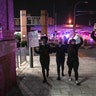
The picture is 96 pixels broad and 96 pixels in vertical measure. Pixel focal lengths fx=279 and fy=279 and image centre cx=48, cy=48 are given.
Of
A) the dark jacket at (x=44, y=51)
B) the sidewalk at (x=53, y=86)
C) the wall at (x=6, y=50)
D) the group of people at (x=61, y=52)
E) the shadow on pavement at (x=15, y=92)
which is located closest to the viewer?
the wall at (x=6, y=50)

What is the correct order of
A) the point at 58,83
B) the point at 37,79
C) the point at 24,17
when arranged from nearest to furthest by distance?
the point at 58,83 → the point at 37,79 → the point at 24,17

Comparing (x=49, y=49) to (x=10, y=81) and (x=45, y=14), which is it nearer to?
(x=10, y=81)

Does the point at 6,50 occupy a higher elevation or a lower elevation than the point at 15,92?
higher

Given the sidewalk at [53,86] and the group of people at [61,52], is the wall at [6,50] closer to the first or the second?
the sidewalk at [53,86]

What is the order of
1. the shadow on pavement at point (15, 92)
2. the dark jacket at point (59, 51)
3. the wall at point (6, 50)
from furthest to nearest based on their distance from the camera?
the dark jacket at point (59, 51) < the shadow on pavement at point (15, 92) < the wall at point (6, 50)

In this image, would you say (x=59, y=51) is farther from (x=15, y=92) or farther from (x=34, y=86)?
(x=15, y=92)

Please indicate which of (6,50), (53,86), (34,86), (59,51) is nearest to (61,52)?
(59,51)

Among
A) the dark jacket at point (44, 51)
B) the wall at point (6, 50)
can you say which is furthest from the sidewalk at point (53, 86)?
the dark jacket at point (44, 51)

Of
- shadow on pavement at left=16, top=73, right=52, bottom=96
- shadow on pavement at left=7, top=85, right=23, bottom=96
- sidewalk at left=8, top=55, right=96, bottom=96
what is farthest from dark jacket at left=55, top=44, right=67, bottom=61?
shadow on pavement at left=7, top=85, right=23, bottom=96

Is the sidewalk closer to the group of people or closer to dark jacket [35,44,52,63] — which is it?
the group of people

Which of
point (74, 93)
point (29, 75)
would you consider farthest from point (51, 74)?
point (74, 93)

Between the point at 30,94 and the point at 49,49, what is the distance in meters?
2.57

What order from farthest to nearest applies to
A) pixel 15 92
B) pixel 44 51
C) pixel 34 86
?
pixel 44 51, pixel 34 86, pixel 15 92

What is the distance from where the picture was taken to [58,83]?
10.6 metres
